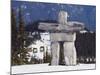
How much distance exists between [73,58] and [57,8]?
544 mm

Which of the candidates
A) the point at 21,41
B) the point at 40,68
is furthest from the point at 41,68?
the point at 21,41

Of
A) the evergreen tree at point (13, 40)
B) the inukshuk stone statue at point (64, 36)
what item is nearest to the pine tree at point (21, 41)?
the evergreen tree at point (13, 40)

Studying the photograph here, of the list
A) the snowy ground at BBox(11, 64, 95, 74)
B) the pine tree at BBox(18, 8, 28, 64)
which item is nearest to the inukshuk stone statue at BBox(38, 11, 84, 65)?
the snowy ground at BBox(11, 64, 95, 74)

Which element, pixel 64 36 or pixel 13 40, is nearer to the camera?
pixel 13 40

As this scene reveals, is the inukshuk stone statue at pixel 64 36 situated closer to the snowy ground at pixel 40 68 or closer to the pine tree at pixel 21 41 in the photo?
the snowy ground at pixel 40 68

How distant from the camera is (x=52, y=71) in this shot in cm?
231

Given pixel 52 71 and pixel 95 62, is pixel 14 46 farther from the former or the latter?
pixel 95 62

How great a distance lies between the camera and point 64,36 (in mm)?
2352

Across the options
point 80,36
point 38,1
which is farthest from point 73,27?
point 38,1

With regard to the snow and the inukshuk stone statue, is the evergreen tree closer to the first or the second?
the snow

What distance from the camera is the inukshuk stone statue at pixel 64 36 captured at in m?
2.31

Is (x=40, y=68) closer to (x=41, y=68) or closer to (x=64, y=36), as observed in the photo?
(x=41, y=68)

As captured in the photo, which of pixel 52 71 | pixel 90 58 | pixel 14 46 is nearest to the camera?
pixel 14 46

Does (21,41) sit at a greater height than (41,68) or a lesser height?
greater
